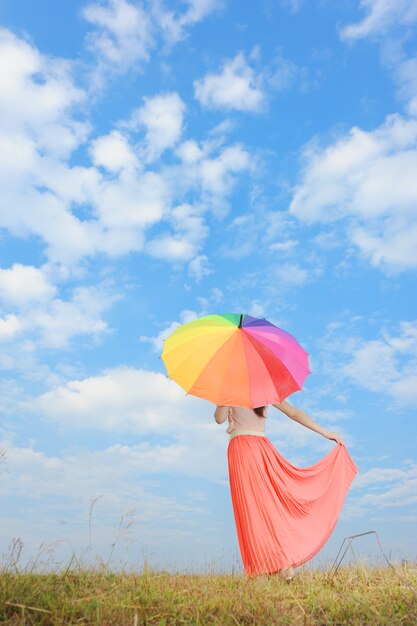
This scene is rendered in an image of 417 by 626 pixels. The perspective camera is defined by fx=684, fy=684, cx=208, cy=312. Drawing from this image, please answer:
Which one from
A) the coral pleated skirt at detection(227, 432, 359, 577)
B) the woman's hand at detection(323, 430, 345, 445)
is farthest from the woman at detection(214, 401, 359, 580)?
the woman's hand at detection(323, 430, 345, 445)

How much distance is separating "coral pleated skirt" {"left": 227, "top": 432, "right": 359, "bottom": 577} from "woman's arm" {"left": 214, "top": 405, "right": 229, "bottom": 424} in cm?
27

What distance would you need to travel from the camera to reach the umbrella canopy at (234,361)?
7973 millimetres

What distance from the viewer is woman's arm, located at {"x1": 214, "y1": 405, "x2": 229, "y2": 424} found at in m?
8.34

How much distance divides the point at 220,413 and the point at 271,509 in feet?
4.37

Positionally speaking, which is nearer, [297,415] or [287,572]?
[287,572]

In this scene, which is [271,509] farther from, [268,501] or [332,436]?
[332,436]

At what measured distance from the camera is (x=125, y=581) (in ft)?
21.7

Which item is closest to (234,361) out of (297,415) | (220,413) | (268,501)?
(220,413)

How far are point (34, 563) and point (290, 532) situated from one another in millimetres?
3128

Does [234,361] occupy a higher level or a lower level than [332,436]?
higher

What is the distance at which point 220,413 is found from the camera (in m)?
8.34

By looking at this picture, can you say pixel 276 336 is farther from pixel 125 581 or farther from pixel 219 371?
pixel 125 581

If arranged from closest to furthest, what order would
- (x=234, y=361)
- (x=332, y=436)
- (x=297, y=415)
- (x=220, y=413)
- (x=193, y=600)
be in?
(x=193, y=600)
(x=234, y=361)
(x=220, y=413)
(x=297, y=415)
(x=332, y=436)

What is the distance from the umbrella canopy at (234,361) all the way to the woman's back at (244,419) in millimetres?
436
